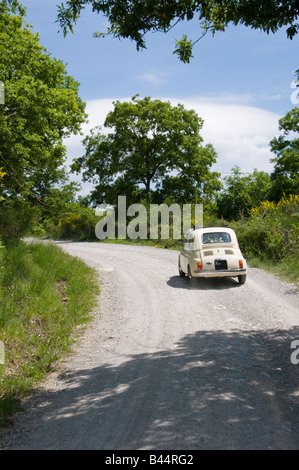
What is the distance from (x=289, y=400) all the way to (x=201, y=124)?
35.7 metres

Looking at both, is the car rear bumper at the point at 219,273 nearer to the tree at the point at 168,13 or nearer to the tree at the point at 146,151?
the tree at the point at 168,13

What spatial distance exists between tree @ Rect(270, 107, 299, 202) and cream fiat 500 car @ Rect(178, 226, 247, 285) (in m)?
23.5

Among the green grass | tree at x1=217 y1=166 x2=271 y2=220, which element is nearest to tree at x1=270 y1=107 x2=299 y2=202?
tree at x1=217 y1=166 x2=271 y2=220

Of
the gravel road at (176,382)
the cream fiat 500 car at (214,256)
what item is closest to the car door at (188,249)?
the cream fiat 500 car at (214,256)

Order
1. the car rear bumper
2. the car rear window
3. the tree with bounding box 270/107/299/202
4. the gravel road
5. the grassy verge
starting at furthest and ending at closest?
1. the tree with bounding box 270/107/299/202
2. the car rear window
3. the car rear bumper
4. the grassy verge
5. the gravel road

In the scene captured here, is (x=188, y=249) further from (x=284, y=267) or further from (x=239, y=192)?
(x=239, y=192)

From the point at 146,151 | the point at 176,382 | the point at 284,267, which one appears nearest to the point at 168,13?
the point at 176,382

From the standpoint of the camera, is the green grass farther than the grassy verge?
Yes

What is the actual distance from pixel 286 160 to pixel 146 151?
12.8 m

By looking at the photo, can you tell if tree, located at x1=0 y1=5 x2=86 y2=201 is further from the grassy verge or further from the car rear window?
the car rear window

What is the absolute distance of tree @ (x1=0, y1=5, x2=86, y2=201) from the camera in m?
12.0

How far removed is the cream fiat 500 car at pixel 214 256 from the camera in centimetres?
1194

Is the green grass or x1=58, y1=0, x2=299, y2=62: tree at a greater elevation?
x1=58, y1=0, x2=299, y2=62: tree

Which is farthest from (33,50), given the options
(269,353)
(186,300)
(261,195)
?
(261,195)
